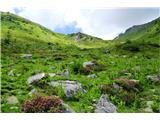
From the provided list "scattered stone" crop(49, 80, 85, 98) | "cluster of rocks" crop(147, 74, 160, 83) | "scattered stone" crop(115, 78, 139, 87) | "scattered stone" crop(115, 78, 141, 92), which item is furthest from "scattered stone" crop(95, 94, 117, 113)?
"cluster of rocks" crop(147, 74, 160, 83)

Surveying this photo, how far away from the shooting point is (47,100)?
1382cm

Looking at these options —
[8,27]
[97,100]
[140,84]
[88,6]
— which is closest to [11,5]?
[88,6]

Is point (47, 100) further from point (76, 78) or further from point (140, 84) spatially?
point (140, 84)

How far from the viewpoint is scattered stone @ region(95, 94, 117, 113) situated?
45.8ft

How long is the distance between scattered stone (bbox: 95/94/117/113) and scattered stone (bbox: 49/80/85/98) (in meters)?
1.03

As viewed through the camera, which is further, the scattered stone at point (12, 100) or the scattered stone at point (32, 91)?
the scattered stone at point (32, 91)

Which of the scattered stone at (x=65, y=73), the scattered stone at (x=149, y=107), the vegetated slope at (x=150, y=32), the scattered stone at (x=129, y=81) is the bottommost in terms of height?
the scattered stone at (x=149, y=107)

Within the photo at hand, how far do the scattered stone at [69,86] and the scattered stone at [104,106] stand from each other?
1.03 m

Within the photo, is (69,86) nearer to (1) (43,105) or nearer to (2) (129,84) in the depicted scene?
(1) (43,105)

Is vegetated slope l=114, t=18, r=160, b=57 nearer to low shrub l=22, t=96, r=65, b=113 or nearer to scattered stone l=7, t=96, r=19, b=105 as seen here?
low shrub l=22, t=96, r=65, b=113

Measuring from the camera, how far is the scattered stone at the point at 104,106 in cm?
1396

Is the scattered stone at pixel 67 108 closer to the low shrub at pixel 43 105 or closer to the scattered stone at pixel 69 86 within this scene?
the low shrub at pixel 43 105

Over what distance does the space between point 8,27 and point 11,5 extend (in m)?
95.8

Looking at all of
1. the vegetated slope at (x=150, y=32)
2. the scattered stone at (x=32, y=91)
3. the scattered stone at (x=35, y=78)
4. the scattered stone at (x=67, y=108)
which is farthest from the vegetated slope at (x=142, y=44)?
the scattered stone at (x=67, y=108)
